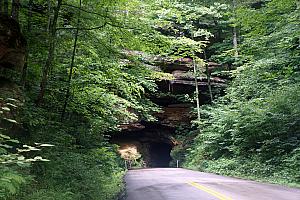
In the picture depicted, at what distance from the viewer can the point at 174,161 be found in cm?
2958

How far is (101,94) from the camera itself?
41.3 feet

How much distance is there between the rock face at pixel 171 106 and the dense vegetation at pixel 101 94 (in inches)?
378

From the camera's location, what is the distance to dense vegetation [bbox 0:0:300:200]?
24.4 feet

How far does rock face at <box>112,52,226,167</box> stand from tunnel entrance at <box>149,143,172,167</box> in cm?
208

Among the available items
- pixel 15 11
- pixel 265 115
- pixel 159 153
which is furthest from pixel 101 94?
pixel 159 153

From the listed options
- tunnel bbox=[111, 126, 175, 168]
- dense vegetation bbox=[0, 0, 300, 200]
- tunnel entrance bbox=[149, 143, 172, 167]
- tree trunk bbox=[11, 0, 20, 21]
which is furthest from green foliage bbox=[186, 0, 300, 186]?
tunnel entrance bbox=[149, 143, 172, 167]

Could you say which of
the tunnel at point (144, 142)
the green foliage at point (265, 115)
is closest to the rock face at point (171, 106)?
the tunnel at point (144, 142)

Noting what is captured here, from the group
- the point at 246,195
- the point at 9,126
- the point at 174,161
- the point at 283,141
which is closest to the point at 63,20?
the point at 9,126

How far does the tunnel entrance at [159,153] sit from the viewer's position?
121 feet

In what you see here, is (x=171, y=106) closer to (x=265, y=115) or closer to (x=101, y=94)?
(x=265, y=115)

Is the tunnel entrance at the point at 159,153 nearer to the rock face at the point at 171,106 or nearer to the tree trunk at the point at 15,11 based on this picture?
the rock face at the point at 171,106

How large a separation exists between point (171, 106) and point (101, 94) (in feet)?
63.9

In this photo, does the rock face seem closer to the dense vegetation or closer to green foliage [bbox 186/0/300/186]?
green foliage [bbox 186/0/300/186]

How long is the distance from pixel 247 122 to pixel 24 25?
1186cm
